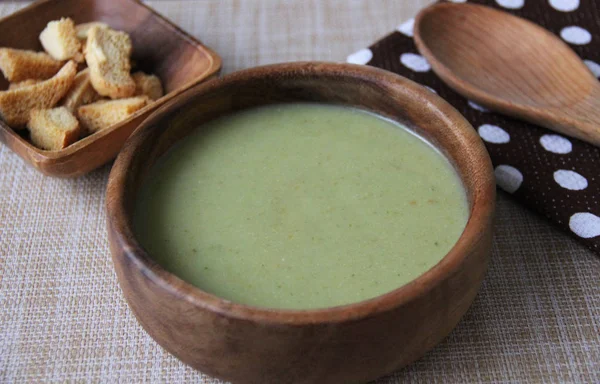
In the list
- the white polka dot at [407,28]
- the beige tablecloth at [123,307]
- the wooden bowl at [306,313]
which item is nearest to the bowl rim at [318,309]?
the wooden bowl at [306,313]

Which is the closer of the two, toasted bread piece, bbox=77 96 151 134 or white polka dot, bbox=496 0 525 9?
toasted bread piece, bbox=77 96 151 134

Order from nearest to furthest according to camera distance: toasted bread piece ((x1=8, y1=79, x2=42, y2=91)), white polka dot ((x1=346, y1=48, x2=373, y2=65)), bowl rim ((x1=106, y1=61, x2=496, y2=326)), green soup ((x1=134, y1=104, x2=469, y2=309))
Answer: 1. bowl rim ((x1=106, y1=61, x2=496, y2=326))
2. green soup ((x1=134, y1=104, x2=469, y2=309))
3. toasted bread piece ((x1=8, y1=79, x2=42, y2=91))
4. white polka dot ((x1=346, y1=48, x2=373, y2=65))

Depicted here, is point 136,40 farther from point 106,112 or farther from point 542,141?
point 542,141

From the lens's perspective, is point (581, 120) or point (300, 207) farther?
point (581, 120)

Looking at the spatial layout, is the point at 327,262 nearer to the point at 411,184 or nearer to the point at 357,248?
the point at 357,248

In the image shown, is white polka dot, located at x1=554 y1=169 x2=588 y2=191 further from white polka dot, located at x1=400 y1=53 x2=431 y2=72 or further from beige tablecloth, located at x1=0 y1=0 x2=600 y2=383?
white polka dot, located at x1=400 y1=53 x2=431 y2=72

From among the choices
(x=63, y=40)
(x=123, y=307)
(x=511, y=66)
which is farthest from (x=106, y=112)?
(x=511, y=66)

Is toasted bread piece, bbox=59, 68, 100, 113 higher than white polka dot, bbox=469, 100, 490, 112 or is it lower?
higher

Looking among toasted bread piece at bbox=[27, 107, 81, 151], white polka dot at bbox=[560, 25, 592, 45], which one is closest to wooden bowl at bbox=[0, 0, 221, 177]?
toasted bread piece at bbox=[27, 107, 81, 151]
